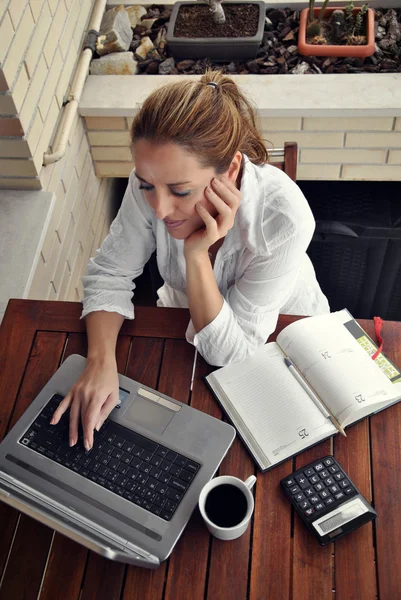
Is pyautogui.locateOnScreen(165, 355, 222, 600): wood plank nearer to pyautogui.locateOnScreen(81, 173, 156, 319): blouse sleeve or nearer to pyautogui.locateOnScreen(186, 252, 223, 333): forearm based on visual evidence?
pyautogui.locateOnScreen(186, 252, 223, 333): forearm

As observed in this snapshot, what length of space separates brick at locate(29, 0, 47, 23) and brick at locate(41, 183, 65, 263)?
1.68ft

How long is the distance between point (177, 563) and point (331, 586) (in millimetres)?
257

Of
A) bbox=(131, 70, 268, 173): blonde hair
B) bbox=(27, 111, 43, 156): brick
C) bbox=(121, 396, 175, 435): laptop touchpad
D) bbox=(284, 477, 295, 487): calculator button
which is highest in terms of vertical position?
bbox=(131, 70, 268, 173): blonde hair

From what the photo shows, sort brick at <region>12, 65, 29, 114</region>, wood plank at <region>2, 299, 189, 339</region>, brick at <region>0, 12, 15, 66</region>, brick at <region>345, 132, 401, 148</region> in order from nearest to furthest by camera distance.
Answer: wood plank at <region>2, 299, 189, 339</region> < brick at <region>0, 12, 15, 66</region> < brick at <region>12, 65, 29, 114</region> < brick at <region>345, 132, 401, 148</region>

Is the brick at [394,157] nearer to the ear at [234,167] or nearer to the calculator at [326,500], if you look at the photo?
the ear at [234,167]

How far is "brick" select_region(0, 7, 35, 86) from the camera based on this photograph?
160 centimetres

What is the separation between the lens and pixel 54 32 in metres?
1.95

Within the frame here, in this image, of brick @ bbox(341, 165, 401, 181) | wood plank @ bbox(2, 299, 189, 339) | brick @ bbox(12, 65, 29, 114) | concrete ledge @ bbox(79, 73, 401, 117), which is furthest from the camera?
brick @ bbox(341, 165, 401, 181)

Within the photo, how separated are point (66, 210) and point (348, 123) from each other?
1050 millimetres

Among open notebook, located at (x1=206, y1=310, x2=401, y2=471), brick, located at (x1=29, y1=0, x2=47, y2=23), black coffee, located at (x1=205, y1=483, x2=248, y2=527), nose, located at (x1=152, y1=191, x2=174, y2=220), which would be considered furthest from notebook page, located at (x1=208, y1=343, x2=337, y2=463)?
brick, located at (x1=29, y1=0, x2=47, y2=23)

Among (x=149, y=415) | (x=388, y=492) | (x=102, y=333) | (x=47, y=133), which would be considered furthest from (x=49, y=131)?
(x=388, y=492)

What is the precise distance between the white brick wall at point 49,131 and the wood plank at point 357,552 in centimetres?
107

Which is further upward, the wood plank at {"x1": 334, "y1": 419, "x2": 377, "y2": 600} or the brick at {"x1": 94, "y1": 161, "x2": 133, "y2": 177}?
the wood plank at {"x1": 334, "y1": 419, "x2": 377, "y2": 600}

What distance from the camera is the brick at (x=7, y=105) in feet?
5.36
